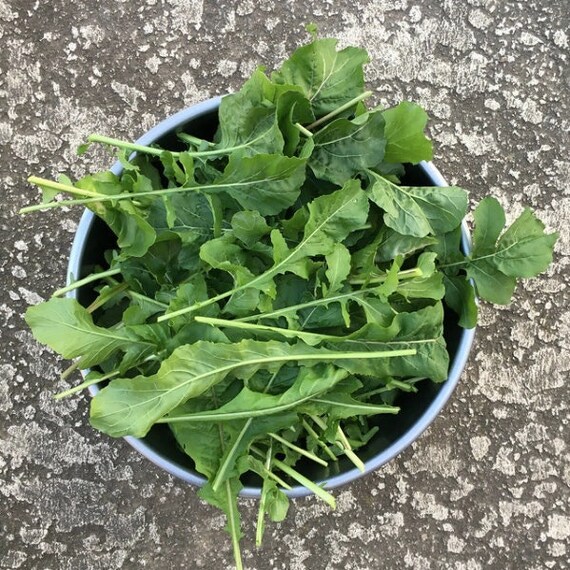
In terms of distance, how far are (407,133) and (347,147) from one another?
0.04 metres

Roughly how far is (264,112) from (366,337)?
16 cm

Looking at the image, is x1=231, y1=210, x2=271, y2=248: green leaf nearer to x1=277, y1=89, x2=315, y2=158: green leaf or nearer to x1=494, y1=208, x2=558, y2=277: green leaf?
x1=277, y1=89, x2=315, y2=158: green leaf

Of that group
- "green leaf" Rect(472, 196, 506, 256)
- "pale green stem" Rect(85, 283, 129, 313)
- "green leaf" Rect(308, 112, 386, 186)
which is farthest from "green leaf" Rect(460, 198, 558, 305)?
"pale green stem" Rect(85, 283, 129, 313)

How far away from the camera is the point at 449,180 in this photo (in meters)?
0.65

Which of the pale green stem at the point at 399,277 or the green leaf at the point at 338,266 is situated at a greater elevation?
the green leaf at the point at 338,266

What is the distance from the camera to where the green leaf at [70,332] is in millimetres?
428

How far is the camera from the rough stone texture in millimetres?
651

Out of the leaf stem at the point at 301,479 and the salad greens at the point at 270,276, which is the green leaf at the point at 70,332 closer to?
the salad greens at the point at 270,276

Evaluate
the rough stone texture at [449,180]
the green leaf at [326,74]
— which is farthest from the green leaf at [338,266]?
the rough stone texture at [449,180]

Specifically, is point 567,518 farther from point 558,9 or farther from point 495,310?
point 558,9

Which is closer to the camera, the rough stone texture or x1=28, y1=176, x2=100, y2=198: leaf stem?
x1=28, y1=176, x2=100, y2=198: leaf stem

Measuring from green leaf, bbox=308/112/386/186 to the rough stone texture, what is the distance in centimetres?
22

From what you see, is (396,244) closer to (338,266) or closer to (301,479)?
(338,266)

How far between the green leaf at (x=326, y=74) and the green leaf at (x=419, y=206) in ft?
0.19
